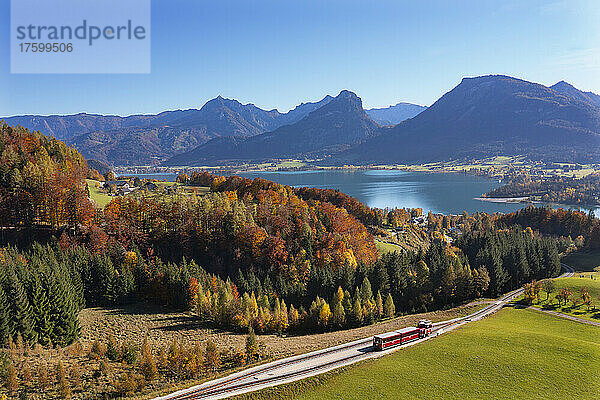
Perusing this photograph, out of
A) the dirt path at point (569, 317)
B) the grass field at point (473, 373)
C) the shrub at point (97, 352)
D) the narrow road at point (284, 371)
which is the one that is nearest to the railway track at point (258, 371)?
the narrow road at point (284, 371)

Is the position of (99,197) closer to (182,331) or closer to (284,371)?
(182,331)

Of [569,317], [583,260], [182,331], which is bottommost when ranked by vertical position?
[583,260]

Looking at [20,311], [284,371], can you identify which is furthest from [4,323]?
[284,371]

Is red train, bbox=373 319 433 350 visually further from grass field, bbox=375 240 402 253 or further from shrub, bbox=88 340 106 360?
grass field, bbox=375 240 402 253

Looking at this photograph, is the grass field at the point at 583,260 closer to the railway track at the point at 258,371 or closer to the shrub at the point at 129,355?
the railway track at the point at 258,371

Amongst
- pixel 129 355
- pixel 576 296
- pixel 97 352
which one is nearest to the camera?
pixel 129 355

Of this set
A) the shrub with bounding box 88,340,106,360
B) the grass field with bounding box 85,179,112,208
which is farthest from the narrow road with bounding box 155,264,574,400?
the grass field with bounding box 85,179,112,208

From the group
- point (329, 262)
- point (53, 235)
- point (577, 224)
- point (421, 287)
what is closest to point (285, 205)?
point (329, 262)
